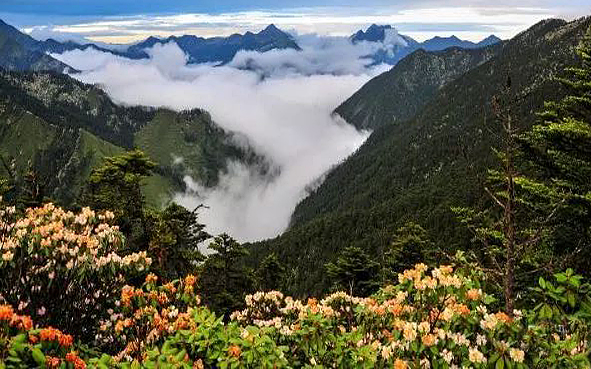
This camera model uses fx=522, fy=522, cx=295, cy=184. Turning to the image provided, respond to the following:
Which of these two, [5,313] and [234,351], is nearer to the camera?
[5,313]

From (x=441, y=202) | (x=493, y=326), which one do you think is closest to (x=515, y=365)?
(x=493, y=326)

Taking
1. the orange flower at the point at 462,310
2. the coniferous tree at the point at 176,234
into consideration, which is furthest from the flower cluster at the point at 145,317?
the coniferous tree at the point at 176,234

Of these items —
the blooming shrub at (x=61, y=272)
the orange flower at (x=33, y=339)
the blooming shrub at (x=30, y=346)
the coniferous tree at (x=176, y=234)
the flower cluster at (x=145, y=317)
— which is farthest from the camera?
the coniferous tree at (x=176, y=234)

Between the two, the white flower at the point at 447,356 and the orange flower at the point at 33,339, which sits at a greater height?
the orange flower at the point at 33,339

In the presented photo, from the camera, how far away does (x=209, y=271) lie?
43281 millimetres

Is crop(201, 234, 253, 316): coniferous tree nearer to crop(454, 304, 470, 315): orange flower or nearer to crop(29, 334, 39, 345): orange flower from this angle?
crop(29, 334, 39, 345): orange flower

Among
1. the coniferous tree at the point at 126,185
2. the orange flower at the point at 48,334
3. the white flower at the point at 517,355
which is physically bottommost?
the coniferous tree at the point at 126,185

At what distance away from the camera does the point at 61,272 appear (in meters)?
9.49

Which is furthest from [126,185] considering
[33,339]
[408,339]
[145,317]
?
[408,339]

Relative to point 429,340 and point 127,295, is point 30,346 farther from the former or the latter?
point 429,340

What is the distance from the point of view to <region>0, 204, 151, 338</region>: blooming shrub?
9.22 m

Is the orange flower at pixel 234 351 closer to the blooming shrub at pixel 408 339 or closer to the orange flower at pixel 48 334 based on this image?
the blooming shrub at pixel 408 339

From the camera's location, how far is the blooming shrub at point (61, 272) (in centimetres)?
922

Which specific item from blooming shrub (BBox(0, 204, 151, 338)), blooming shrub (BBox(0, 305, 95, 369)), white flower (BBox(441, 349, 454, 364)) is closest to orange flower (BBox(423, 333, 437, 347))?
white flower (BBox(441, 349, 454, 364))
